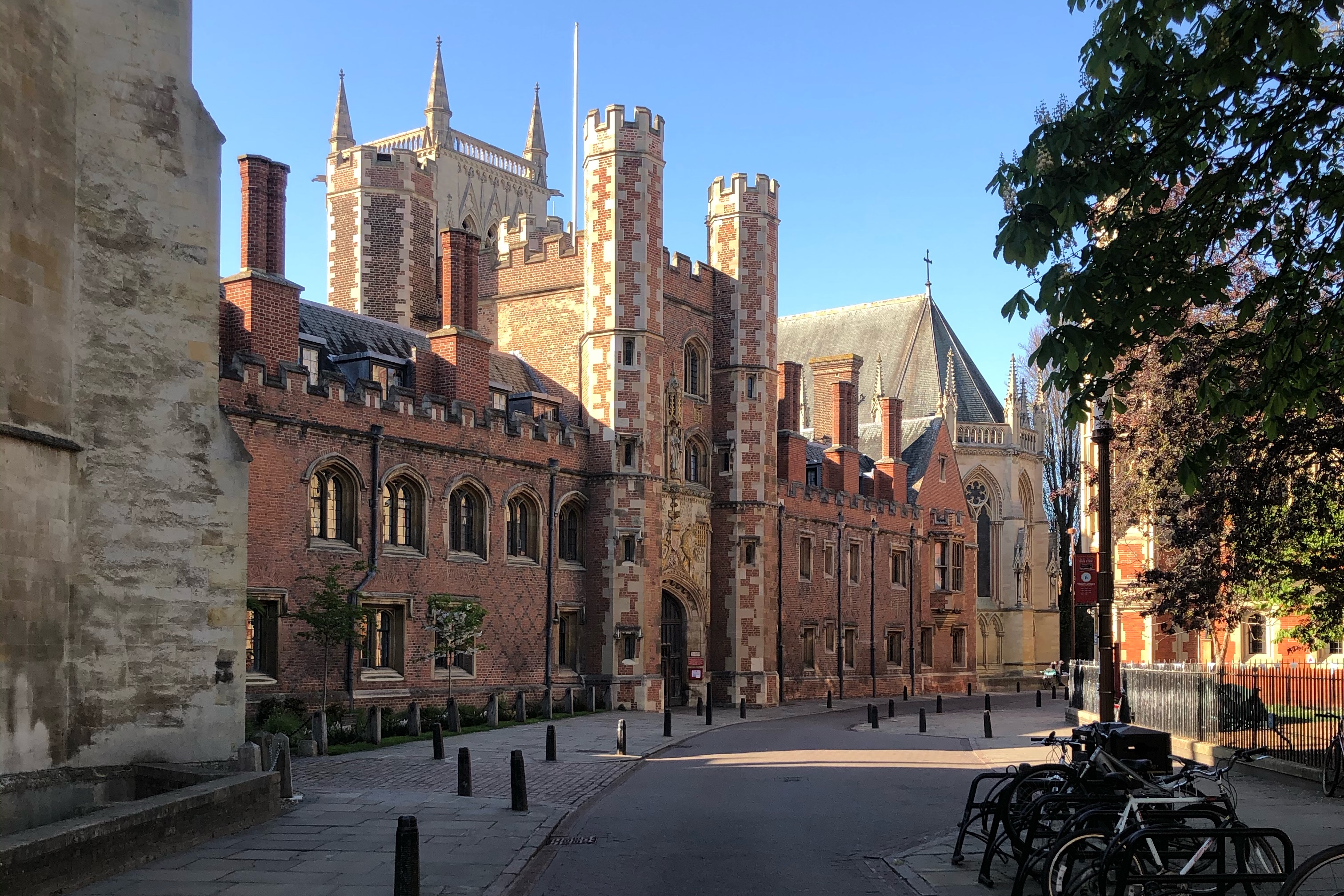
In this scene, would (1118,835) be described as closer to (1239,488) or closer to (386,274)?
(1239,488)

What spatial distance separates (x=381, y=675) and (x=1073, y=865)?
21487 millimetres

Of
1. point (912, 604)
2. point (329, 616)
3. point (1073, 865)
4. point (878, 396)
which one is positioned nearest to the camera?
point (1073, 865)

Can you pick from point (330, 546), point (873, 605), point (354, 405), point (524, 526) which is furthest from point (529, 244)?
point (873, 605)

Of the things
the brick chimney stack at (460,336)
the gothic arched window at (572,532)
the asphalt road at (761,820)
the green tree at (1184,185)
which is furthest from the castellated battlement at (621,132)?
the green tree at (1184,185)

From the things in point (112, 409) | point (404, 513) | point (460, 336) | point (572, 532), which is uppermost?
point (460, 336)

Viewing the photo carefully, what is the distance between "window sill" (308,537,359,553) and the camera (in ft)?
89.1

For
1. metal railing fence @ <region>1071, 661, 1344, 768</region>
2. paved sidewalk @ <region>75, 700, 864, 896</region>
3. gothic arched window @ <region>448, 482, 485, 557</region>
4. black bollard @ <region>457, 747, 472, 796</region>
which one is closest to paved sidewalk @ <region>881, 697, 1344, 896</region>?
metal railing fence @ <region>1071, 661, 1344, 768</region>

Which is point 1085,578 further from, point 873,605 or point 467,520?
point 873,605

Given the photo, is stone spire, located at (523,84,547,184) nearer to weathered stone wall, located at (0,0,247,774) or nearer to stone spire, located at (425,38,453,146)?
stone spire, located at (425,38,453,146)

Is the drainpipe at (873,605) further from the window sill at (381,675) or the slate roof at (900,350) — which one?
the window sill at (381,675)

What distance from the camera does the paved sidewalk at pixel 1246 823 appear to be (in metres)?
11.1

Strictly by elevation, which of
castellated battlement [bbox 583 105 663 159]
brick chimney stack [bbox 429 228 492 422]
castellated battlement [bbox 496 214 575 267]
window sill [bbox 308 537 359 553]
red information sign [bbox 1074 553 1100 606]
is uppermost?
castellated battlement [bbox 583 105 663 159]

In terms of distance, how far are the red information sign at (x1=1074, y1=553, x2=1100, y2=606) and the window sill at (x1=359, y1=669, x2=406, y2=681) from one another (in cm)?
1504

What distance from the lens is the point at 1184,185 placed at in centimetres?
1031
